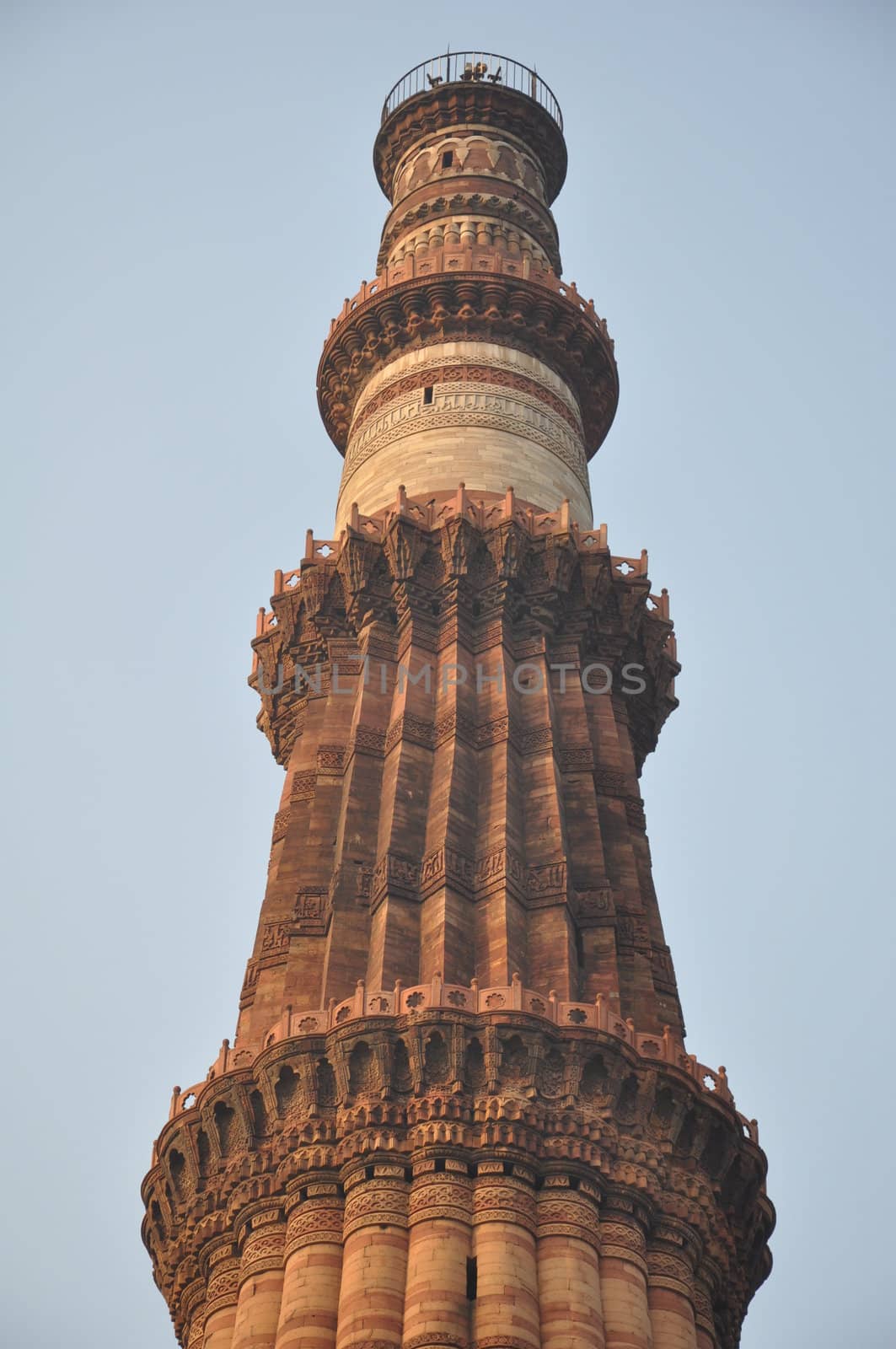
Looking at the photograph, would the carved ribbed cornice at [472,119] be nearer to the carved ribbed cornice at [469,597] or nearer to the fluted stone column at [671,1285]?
the carved ribbed cornice at [469,597]

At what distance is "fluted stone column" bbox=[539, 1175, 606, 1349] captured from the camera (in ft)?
73.3

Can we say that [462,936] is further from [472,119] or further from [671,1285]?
[472,119]

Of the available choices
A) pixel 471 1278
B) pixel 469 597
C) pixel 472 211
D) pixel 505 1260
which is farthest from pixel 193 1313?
pixel 472 211

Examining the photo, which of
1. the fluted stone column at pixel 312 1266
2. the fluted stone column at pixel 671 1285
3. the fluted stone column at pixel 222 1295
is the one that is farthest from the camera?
the fluted stone column at pixel 222 1295

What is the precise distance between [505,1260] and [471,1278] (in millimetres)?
489

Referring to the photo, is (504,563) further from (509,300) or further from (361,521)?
(509,300)

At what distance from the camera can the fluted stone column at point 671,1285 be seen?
2366 centimetres

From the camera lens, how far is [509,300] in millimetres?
39188

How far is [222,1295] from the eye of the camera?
2484cm

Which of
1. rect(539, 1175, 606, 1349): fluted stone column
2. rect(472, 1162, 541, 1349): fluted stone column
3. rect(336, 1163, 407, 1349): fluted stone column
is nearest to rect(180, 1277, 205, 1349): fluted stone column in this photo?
rect(336, 1163, 407, 1349): fluted stone column

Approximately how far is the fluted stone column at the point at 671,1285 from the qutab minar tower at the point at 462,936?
0.05 m

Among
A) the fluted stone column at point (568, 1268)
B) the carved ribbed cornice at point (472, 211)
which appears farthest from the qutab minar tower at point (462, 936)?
the carved ribbed cornice at point (472, 211)

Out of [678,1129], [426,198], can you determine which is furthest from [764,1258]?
[426,198]

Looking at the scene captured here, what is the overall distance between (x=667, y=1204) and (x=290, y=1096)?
5214 millimetres
